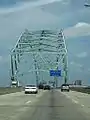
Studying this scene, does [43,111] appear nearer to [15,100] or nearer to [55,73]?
[15,100]

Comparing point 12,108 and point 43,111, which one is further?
point 12,108

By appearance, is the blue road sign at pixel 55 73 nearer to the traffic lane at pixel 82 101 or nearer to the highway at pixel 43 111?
the traffic lane at pixel 82 101

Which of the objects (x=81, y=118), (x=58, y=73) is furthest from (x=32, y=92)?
(x=58, y=73)

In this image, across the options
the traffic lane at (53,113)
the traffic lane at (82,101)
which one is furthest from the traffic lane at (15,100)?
the traffic lane at (53,113)

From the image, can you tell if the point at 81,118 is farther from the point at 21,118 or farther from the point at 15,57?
the point at 15,57

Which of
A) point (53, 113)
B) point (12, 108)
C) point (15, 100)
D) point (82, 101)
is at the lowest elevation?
point (53, 113)

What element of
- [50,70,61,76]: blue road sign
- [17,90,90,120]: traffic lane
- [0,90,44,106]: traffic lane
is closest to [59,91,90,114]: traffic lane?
[17,90,90,120]: traffic lane

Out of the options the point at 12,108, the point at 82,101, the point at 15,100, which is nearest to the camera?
the point at 12,108

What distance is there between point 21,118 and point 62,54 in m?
133

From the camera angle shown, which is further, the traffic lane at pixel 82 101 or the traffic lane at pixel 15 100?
the traffic lane at pixel 15 100

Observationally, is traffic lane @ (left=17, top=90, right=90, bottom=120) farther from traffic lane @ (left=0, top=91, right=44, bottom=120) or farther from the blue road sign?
the blue road sign

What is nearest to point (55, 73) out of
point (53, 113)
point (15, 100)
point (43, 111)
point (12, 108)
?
point (15, 100)

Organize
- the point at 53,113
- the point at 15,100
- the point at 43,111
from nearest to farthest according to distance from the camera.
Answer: the point at 53,113 → the point at 43,111 → the point at 15,100

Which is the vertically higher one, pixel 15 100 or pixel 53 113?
pixel 15 100
